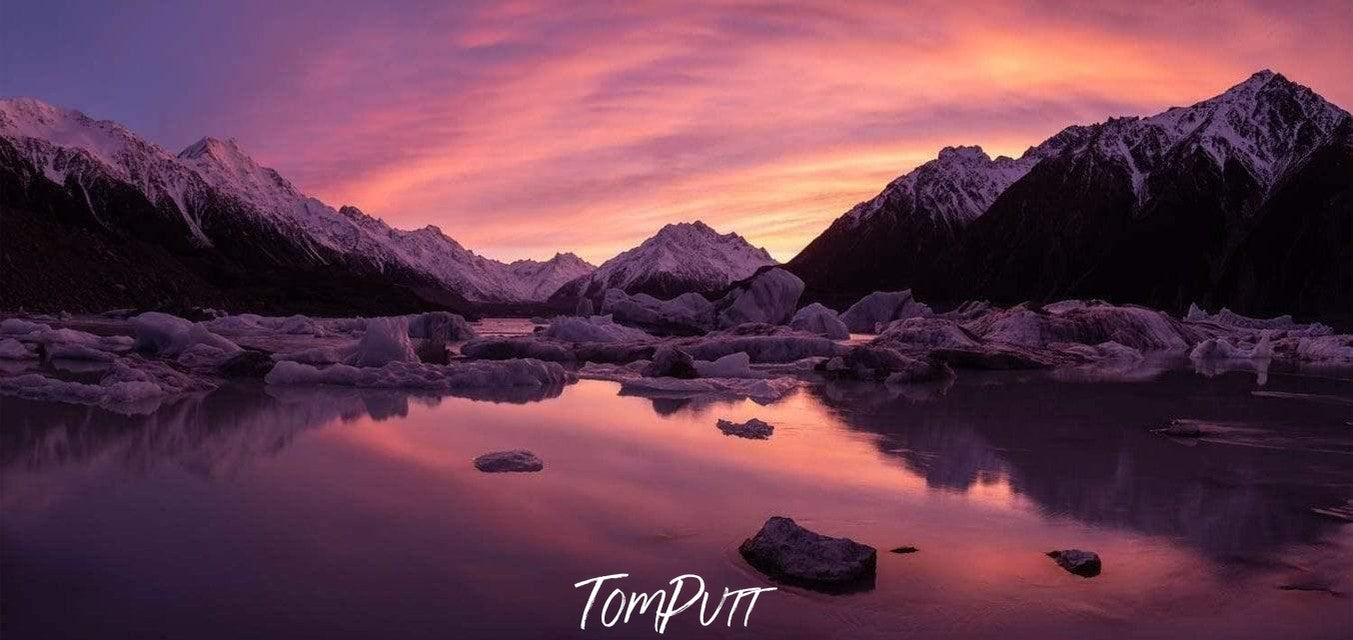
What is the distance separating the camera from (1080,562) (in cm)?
475

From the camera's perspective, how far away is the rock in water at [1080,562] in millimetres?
4711

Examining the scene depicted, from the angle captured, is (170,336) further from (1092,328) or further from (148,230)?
(148,230)

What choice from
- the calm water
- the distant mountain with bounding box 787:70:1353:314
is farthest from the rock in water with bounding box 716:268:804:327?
the distant mountain with bounding box 787:70:1353:314

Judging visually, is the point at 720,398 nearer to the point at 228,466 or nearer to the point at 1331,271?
the point at 228,466

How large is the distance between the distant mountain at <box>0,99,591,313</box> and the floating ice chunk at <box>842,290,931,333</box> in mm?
47236

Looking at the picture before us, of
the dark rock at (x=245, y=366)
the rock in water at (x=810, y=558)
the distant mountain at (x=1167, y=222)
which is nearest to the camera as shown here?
the rock in water at (x=810, y=558)

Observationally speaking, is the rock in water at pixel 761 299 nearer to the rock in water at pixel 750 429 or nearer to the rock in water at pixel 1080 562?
the rock in water at pixel 750 429

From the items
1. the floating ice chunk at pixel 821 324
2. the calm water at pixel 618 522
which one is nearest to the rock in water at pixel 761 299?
the floating ice chunk at pixel 821 324

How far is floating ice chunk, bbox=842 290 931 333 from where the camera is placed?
54156 millimetres

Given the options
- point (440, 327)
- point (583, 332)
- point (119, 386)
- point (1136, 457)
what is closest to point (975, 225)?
point (440, 327)

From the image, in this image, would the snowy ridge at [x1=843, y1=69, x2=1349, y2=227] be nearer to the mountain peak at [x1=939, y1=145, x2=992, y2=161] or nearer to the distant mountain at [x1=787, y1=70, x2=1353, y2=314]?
the distant mountain at [x1=787, y1=70, x2=1353, y2=314]

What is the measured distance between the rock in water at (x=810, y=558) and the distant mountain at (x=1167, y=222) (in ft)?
303

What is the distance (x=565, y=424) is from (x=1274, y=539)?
6.92 metres

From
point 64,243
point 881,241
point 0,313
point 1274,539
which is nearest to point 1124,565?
point 1274,539
